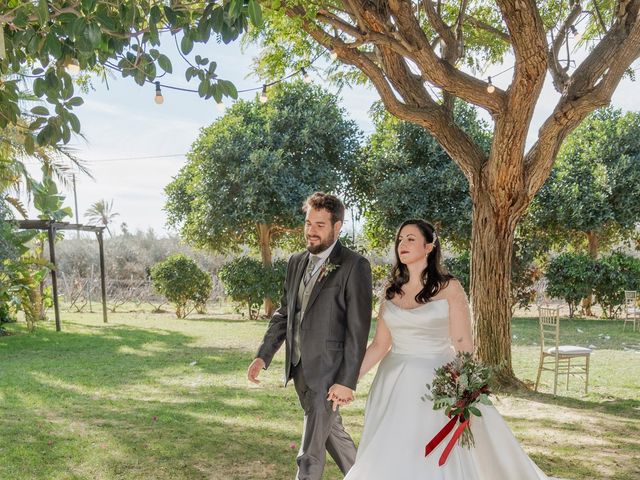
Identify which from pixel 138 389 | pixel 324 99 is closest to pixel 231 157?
pixel 324 99

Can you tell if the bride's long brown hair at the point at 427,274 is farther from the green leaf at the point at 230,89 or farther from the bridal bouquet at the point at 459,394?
the green leaf at the point at 230,89

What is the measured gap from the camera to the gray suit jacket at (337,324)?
3.97 m

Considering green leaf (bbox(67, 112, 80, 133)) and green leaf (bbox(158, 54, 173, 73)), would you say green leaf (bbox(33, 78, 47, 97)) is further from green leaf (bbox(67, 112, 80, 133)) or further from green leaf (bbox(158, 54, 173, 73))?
green leaf (bbox(158, 54, 173, 73))

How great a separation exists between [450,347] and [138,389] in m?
6.07

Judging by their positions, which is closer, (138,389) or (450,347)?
(450,347)

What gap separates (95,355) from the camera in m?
12.2

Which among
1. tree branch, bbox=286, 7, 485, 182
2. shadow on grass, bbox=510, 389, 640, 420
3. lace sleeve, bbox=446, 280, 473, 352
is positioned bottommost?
shadow on grass, bbox=510, 389, 640, 420

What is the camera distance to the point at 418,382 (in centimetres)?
414

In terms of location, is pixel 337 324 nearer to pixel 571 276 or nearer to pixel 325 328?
pixel 325 328

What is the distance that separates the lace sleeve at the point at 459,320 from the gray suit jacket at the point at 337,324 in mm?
551

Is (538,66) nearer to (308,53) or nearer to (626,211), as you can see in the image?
(308,53)

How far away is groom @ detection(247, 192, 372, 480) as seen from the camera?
13.0 ft

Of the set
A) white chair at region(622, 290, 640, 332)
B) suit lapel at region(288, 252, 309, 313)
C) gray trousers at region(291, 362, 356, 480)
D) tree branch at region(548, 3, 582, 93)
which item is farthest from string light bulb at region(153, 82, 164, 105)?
white chair at region(622, 290, 640, 332)

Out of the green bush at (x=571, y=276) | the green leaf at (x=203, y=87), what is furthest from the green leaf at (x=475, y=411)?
the green bush at (x=571, y=276)
